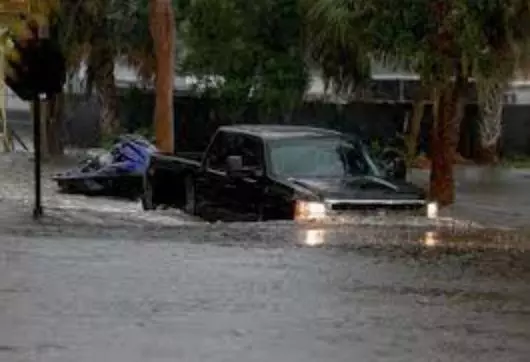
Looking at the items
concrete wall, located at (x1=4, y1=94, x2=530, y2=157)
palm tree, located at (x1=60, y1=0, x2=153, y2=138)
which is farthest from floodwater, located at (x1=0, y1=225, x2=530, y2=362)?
concrete wall, located at (x1=4, y1=94, x2=530, y2=157)

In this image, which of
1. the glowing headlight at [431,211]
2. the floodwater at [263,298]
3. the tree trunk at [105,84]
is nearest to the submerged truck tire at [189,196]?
the glowing headlight at [431,211]

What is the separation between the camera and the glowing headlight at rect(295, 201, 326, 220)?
16266 millimetres

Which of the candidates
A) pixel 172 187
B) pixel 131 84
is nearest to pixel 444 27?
pixel 172 187

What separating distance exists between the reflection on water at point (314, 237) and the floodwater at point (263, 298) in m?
0.03

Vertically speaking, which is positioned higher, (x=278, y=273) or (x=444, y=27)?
(x=444, y=27)

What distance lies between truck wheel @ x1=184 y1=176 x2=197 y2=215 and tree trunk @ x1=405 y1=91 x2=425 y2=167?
51.3 ft

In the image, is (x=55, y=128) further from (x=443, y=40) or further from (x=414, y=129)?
(x=443, y=40)

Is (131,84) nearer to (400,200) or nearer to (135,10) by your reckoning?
(135,10)

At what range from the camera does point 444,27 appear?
21.6 meters

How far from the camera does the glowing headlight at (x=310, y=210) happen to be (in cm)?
1627

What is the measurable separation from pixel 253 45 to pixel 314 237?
70.0 feet

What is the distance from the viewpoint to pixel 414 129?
36062 mm

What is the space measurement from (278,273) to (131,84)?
103 feet

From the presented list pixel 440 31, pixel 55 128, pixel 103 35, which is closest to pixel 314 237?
pixel 440 31
